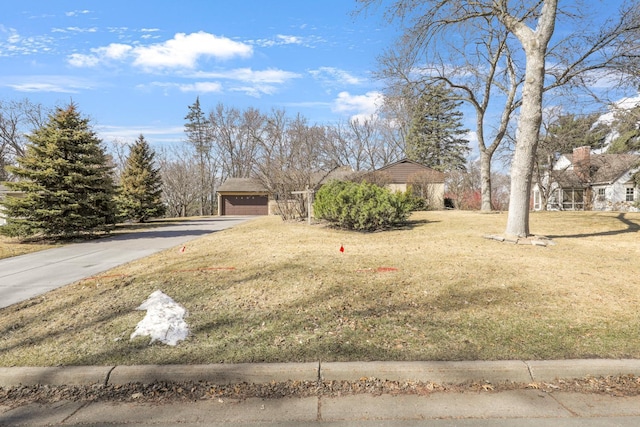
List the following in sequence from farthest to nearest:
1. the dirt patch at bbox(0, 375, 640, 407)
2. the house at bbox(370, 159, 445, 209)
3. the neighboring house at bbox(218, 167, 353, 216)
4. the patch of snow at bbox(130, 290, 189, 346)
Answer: the neighboring house at bbox(218, 167, 353, 216) → the house at bbox(370, 159, 445, 209) → the patch of snow at bbox(130, 290, 189, 346) → the dirt patch at bbox(0, 375, 640, 407)

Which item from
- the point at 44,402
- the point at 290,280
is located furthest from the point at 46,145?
the point at 44,402

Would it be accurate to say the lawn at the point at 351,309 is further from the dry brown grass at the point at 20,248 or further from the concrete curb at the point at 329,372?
the dry brown grass at the point at 20,248

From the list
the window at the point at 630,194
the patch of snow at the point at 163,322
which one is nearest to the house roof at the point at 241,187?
the window at the point at 630,194

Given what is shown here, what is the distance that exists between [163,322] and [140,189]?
2408 centimetres

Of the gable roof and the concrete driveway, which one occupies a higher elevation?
the gable roof

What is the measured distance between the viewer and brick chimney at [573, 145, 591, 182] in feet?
98.0

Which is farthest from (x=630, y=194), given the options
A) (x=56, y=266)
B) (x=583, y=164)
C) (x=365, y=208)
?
(x=56, y=266)

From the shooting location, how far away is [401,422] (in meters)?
2.51

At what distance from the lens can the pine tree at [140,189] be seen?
81.5 ft

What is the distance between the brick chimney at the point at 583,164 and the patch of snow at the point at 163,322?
33966 millimetres

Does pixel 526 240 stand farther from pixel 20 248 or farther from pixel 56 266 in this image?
pixel 20 248

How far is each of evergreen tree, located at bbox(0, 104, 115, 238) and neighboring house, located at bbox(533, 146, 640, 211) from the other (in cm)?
2888

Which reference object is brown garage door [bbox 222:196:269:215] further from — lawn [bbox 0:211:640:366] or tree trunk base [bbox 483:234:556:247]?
lawn [bbox 0:211:640:366]

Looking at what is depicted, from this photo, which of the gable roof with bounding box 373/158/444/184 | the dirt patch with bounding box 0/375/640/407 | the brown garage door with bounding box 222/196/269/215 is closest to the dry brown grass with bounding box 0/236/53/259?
the dirt patch with bounding box 0/375/640/407
